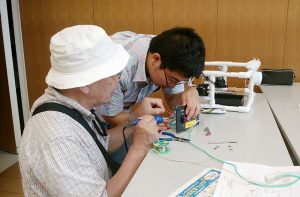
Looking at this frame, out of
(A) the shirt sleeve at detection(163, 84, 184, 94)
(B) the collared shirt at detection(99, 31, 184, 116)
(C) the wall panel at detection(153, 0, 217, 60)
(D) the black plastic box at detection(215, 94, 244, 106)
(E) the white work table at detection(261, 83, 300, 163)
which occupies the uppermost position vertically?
(C) the wall panel at detection(153, 0, 217, 60)

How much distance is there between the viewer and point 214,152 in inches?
49.4

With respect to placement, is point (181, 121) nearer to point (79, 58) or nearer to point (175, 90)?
point (175, 90)

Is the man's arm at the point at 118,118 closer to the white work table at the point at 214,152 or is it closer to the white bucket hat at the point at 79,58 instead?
the white work table at the point at 214,152

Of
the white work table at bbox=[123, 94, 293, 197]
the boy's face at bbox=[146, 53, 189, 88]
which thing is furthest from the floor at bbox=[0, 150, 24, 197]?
the white work table at bbox=[123, 94, 293, 197]

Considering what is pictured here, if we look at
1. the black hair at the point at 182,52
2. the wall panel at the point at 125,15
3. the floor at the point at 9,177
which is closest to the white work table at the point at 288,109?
the black hair at the point at 182,52

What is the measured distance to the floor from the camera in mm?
2469

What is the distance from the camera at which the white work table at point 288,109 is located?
1373 millimetres

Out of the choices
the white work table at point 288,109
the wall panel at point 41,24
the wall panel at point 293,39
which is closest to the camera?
the white work table at point 288,109

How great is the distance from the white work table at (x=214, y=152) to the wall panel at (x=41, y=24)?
87.1 inches

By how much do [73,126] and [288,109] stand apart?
1.36 meters

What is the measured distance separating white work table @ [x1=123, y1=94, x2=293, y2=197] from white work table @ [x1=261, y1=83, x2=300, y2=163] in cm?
4

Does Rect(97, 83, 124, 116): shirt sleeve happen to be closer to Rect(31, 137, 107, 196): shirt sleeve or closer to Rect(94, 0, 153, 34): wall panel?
Rect(31, 137, 107, 196): shirt sleeve

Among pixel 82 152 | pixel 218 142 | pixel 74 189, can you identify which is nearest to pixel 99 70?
pixel 82 152

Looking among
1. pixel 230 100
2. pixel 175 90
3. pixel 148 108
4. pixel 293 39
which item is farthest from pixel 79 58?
pixel 293 39
